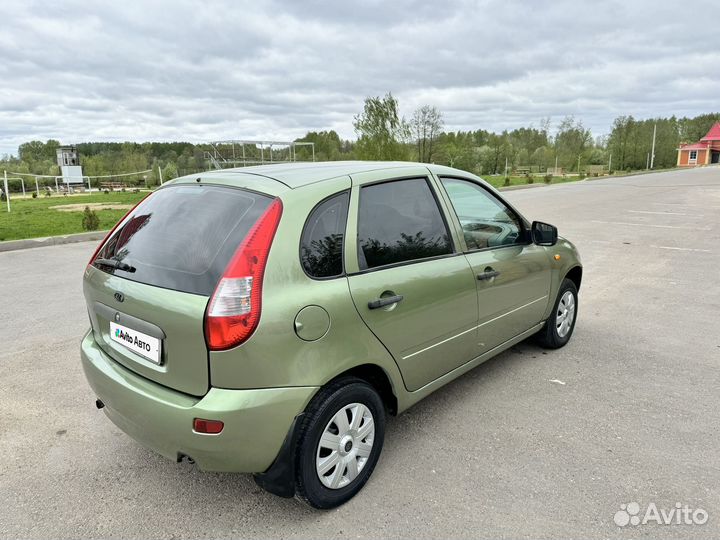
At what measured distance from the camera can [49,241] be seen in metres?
10.2

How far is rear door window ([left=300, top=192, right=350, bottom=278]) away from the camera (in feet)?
7.75

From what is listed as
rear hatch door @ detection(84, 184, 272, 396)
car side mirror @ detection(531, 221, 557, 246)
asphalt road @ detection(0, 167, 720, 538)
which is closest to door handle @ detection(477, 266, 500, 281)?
car side mirror @ detection(531, 221, 557, 246)

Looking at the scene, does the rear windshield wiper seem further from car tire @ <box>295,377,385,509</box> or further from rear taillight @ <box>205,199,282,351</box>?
car tire @ <box>295,377,385,509</box>

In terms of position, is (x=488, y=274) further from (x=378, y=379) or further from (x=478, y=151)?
(x=478, y=151)

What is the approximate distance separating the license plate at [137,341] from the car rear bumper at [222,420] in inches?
5.5

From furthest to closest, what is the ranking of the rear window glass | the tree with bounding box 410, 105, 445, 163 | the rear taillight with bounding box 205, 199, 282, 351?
the tree with bounding box 410, 105, 445, 163 < the rear window glass < the rear taillight with bounding box 205, 199, 282, 351

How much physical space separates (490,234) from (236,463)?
91.1 inches

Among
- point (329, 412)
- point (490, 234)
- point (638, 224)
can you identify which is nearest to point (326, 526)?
point (329, 412)

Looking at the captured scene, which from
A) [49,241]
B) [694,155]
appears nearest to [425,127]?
[49,241]

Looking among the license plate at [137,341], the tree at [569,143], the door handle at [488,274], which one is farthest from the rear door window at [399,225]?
the tree at [569,143]

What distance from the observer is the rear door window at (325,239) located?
2.36 meters

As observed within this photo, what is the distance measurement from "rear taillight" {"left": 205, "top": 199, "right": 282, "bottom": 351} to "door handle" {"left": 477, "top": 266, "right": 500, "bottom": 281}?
5.21 feet

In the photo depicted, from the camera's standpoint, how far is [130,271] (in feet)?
8.43

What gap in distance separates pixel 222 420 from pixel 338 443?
0.62m
